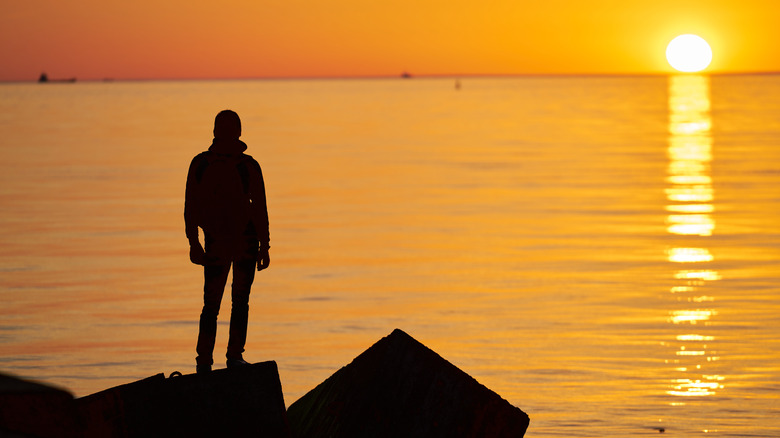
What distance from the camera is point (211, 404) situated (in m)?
6.40

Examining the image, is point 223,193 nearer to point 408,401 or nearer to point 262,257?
point 262,257

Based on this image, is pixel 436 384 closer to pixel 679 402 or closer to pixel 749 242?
pixel 679 402

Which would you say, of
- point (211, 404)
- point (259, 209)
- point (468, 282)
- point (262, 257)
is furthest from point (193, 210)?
point (468, 282)

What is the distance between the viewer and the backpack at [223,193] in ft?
23.9

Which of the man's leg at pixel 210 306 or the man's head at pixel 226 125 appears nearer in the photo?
the man's head at pixel 226 125

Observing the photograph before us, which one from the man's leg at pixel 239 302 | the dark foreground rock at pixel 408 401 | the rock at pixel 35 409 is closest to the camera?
the rock at pixel 35 409

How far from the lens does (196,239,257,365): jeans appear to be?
7473 mm

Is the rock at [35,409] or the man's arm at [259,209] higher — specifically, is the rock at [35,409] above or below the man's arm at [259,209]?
below

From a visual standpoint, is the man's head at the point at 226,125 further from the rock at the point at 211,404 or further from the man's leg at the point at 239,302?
the rock at the point at 211,404

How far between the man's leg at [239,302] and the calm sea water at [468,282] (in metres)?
4.32

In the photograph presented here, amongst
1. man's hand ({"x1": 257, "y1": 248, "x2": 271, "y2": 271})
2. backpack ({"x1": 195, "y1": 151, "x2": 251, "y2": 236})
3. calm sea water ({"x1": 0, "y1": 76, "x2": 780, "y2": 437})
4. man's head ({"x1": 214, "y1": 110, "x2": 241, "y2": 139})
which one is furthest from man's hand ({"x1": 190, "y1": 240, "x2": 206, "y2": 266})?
calm sea water ({"x1": 0, "y1": 76, "x2": 780, "y2": 437})

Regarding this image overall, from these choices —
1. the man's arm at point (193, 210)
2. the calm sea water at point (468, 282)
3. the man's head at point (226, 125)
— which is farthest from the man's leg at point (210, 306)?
the calm sea water at point (468, 282)

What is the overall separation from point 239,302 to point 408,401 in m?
1.54

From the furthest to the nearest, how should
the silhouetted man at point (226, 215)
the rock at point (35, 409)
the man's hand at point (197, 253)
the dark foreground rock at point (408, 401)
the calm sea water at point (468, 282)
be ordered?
the calm sea water at point (468, 282), the man's hand at point (197, 253), the silhouetted man at point (226, 215), the dark foreground rock at point (408, 401), the rock at point (35, 409)
